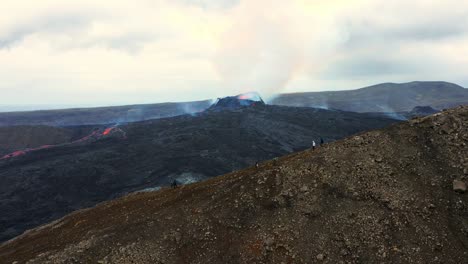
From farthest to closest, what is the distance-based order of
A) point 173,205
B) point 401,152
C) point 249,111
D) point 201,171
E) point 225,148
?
point 249,111
point 225,148
point 201,171
point 173,205
point 401,152

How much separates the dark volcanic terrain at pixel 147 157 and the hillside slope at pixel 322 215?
40.2 m

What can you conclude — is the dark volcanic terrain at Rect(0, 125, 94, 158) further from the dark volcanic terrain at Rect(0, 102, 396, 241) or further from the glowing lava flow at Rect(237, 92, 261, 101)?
the glowing lava flow at Rect(237, 92, 261, 101)

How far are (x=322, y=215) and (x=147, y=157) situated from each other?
6963 cm

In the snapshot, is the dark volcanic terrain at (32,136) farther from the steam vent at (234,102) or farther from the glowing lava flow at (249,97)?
the glowing lava flow at (249,97)

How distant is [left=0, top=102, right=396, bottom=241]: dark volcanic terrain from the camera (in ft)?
220

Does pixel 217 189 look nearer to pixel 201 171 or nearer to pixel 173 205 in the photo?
pixel 173 205

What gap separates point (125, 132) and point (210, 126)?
88.6ft

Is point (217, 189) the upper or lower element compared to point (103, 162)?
upper

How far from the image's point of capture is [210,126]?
110m

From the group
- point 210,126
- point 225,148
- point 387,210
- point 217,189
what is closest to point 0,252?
point 217,189

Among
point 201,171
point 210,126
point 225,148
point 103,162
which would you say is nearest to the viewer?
point 201,171

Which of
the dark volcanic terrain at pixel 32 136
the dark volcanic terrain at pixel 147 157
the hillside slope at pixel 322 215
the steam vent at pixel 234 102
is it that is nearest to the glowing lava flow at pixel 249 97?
the steam vent at pixel 234 102

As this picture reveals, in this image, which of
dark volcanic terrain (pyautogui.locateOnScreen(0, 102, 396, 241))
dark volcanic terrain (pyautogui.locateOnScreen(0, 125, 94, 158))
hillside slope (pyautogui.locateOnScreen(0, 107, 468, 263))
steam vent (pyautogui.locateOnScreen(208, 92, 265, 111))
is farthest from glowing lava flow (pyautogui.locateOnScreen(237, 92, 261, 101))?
hillside slope (pyautogui.locateOnScreen(0, 107, 468, 263))

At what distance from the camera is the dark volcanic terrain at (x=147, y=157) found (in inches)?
2643
